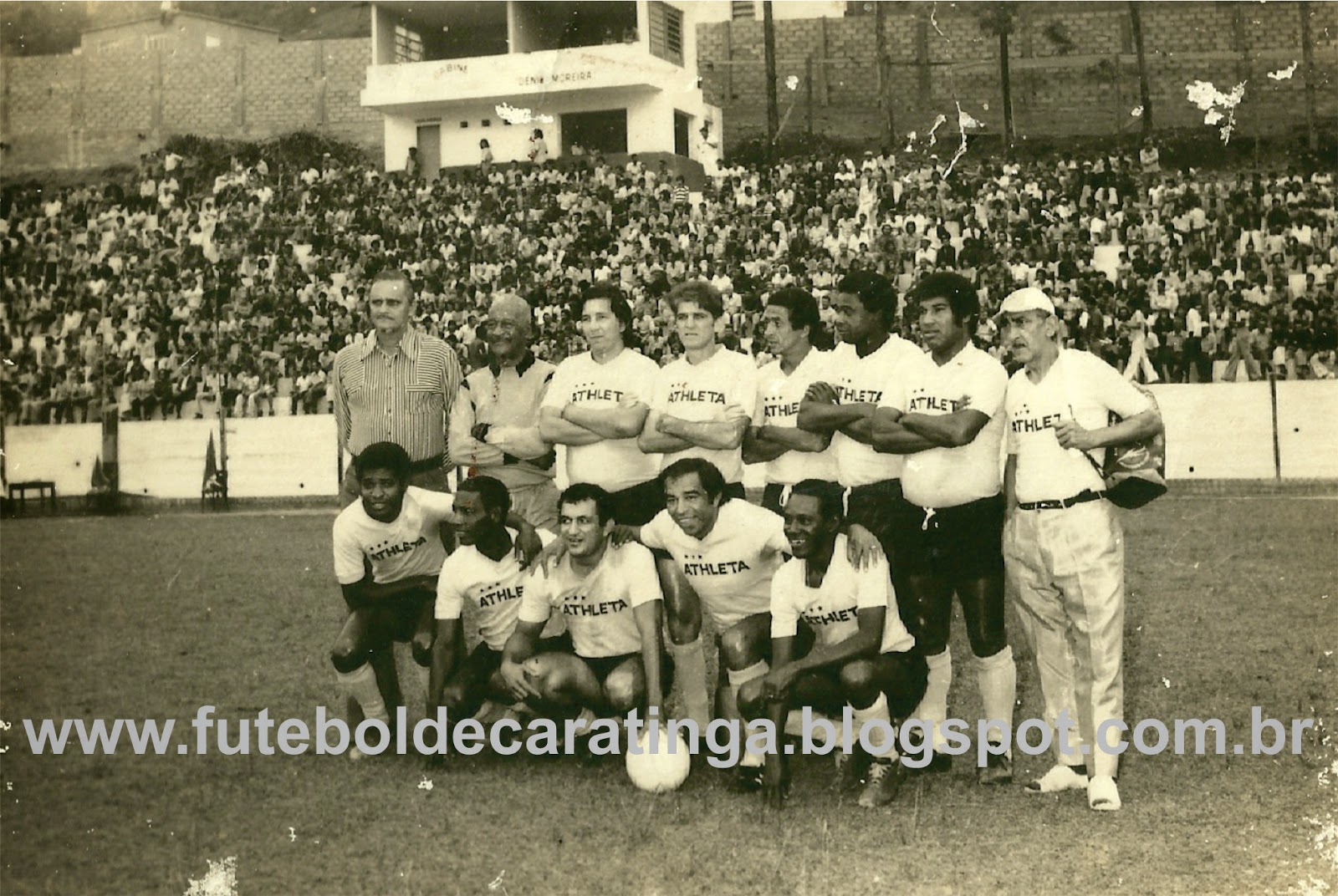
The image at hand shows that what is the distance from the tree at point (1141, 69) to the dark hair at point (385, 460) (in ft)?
66.3

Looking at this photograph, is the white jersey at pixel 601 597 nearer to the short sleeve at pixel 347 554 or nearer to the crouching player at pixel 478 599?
the crouching player at pixel 478 599

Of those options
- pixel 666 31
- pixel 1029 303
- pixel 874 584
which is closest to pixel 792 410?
pixel 874 584

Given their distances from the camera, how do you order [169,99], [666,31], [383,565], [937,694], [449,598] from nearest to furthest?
[937,694]
[449,598]
[383,565]
[169,99]
[666,31]

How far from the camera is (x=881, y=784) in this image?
16.0 ft

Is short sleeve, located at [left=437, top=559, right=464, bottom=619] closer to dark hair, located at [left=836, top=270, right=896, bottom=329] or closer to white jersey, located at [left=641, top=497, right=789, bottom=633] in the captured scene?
white jersey, located at [left=641, top=497, right=789, bottom=633]

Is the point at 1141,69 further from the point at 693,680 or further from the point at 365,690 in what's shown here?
the point at 365,690

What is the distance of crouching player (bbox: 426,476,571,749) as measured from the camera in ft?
18.5

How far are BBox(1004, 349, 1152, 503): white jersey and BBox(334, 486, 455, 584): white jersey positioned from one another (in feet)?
8.79

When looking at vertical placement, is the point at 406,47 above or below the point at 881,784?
above

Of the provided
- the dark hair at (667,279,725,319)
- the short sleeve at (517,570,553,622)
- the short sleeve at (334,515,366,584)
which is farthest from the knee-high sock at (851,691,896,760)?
the short sleeve at (334,515,366,584)

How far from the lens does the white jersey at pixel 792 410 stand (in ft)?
18.4

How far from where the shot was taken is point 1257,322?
15859 millimetres

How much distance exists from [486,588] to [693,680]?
42.3 inches

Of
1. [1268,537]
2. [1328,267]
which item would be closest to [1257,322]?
[1328,267]
